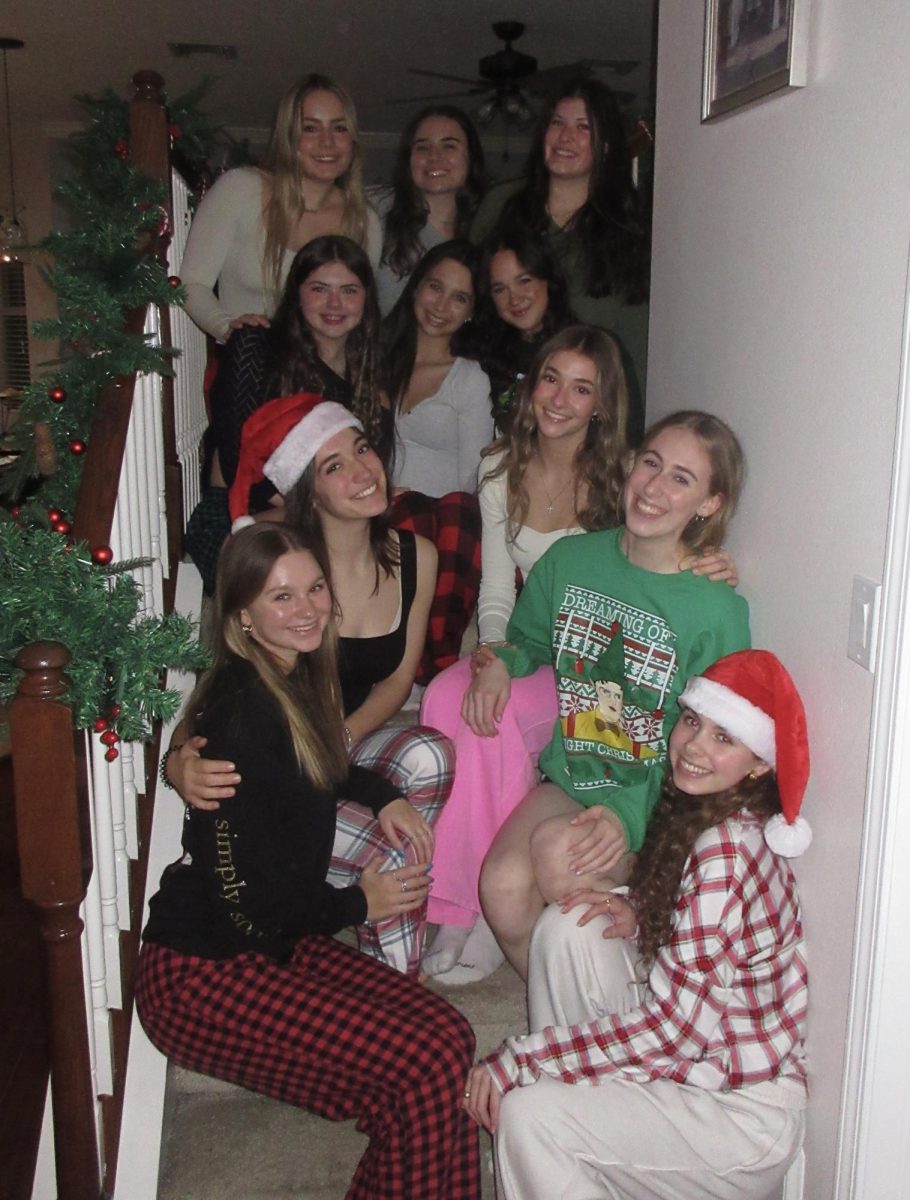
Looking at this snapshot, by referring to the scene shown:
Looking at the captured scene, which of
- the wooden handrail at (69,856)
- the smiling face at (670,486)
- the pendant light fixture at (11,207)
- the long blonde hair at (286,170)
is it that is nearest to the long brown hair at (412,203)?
the long blonde hair at (286,170)

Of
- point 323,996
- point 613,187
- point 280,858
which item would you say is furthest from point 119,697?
point 613,187

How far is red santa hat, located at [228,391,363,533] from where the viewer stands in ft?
7.11

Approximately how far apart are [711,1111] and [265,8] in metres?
6.34

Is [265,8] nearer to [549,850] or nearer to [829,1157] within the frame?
[549,850]

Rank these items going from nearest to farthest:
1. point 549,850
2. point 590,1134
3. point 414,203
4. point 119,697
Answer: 1. point 119,697
2. point 590,1134
3. point 549,850
4. point 414,203

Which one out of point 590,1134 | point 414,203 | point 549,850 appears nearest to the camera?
point 590,1134

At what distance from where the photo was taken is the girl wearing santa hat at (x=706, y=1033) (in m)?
1.55

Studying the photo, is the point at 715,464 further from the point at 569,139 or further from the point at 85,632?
the point at 569,139

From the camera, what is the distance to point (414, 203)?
9.98 ft

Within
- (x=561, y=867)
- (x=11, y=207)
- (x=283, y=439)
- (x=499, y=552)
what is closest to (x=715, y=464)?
(x=499, y=552)

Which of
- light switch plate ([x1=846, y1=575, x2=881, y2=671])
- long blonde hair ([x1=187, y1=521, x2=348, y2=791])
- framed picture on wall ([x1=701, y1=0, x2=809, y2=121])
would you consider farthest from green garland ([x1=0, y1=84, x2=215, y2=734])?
framed picture on wall ([x1=701, y1=0, x2=809, y2=121])

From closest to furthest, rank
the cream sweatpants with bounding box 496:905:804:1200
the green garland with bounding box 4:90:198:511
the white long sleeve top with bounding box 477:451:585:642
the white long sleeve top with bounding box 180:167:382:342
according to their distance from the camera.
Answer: the cream sweatpants with bounding box 496:905:804:1200 < the green garland with bounding box 4:90:198:511 < the white long sleeve top with bounding box 477:451:585:642 < the white long sleeve top with bounding box 180:167:382:342

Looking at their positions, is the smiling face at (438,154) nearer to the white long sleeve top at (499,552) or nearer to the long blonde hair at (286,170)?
the long blonde hair at (286,170)

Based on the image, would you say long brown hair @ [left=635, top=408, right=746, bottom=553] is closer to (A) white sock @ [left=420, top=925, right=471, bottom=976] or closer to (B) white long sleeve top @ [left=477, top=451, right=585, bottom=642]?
(B) white long sleeve top @ [left=477, top=451, right=585, bottom=642]
